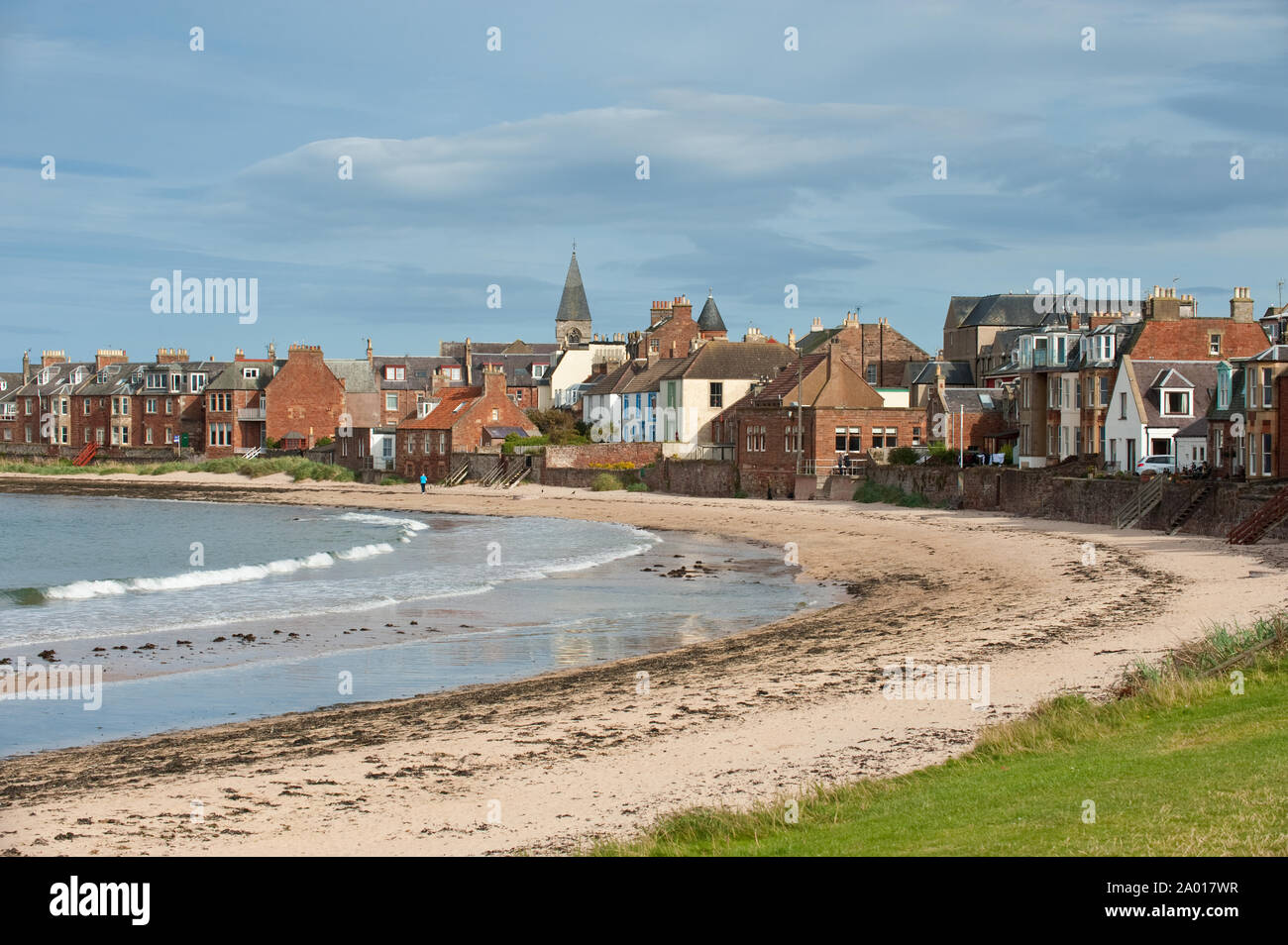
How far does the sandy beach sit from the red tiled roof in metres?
57.5

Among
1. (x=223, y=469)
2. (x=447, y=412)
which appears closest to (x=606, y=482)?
(x=447, y=412)

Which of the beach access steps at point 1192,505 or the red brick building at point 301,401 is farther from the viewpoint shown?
the red brick building at point 301,401

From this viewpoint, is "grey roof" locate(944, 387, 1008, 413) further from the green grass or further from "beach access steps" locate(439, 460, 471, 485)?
"beach access steps" locate(439, 460, 471, 485)

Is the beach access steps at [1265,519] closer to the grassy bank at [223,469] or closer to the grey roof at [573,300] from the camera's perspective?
the grassy bank at [223,469]

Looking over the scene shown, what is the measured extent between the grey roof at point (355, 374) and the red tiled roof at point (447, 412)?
14.9 meters

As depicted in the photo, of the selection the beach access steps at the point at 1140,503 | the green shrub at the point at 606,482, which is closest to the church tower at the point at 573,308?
the green shrub at the point at 606,482

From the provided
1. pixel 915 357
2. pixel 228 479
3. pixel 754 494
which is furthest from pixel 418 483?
pixel 915 357

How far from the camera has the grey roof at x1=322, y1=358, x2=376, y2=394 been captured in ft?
330

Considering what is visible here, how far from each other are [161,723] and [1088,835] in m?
12.7

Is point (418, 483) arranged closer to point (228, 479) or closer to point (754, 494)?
point (228, 479)

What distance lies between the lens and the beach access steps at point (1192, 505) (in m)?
36.6

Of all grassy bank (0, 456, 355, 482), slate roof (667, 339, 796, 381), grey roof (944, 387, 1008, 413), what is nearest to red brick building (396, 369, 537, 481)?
grassy bank (0, 456, 355, 482)

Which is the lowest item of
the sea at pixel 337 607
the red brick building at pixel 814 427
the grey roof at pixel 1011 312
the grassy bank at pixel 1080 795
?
the sea at pixel 337 607
